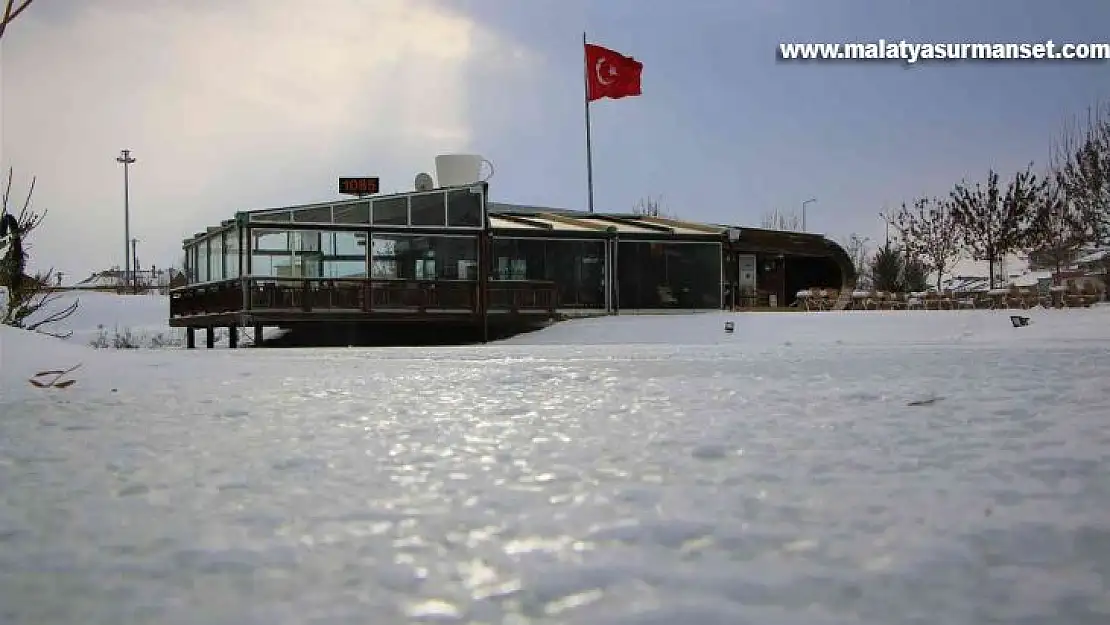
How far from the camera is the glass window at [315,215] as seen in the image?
20188mm

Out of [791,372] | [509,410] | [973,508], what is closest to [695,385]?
[791,372]

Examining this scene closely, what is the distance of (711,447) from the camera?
113 inches

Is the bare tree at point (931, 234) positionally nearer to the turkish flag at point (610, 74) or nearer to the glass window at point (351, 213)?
the turkish flag at point (610, 74)

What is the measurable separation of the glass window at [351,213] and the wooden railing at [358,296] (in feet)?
5.60

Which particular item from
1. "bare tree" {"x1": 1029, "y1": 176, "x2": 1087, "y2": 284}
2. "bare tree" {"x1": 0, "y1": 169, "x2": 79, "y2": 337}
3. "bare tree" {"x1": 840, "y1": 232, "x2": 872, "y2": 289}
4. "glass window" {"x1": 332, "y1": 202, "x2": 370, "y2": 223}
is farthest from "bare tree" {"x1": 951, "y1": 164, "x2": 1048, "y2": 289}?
"bare tree" {"x1": 0, "y1": 169, "x2": 79, "y2": 337}

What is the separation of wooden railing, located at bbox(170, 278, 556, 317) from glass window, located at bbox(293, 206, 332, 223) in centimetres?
167

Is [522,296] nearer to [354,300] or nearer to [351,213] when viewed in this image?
[354,300]

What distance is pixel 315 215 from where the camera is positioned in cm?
2033

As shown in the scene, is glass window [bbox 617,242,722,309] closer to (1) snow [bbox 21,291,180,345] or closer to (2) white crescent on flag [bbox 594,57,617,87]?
(2) white crescent on flag [bbox 594,57,617,87]

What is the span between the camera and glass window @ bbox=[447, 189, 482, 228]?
20.9 metres

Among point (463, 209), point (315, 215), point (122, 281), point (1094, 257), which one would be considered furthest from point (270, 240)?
point (122, 281)

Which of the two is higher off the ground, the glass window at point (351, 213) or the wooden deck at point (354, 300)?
the glass window at point (351, 213)

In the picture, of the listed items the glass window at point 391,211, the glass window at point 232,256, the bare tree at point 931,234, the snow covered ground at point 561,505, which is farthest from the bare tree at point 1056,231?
the snow covered ground at point 561,505

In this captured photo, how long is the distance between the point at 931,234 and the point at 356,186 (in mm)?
31390
